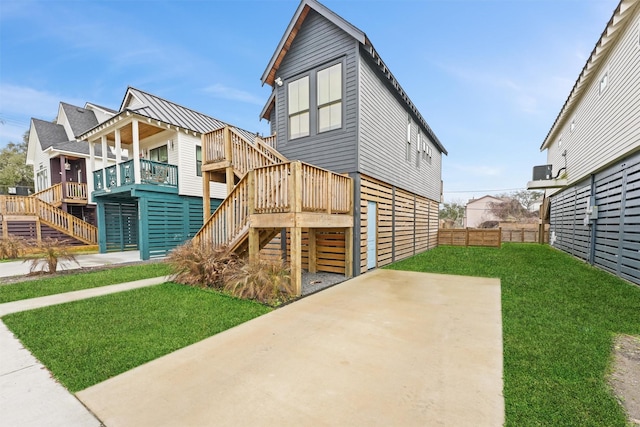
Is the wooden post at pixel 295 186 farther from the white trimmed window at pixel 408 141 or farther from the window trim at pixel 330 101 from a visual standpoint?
the white trimmed window at pixel 408 141

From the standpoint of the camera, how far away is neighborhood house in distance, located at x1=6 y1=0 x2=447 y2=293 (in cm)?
607

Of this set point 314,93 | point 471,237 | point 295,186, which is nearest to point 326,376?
point 295,186

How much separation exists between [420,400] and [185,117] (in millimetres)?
14864

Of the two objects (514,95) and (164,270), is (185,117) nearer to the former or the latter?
(164,270)

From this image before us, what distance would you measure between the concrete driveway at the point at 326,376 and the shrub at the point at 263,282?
805mm

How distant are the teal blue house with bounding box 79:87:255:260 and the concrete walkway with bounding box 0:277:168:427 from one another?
8358 millimetres

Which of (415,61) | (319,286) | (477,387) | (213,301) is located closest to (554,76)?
(415,61)

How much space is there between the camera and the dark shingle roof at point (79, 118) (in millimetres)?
18062

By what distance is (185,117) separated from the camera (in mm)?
13328

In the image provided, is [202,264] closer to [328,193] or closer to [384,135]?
[328,193]

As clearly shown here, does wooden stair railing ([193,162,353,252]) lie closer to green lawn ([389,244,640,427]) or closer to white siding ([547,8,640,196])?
green lawn ([389,244,640,427])

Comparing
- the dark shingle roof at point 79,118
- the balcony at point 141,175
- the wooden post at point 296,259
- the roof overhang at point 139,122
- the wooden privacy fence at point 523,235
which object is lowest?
the wooden privacy fence at point 523,235

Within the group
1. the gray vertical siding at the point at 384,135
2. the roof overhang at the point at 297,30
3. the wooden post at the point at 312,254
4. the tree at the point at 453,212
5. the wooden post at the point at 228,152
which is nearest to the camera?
the roof overhang at the point at 297,30

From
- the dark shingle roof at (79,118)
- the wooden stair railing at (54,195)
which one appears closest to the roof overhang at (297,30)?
the wooden stair railing at (54,195)
